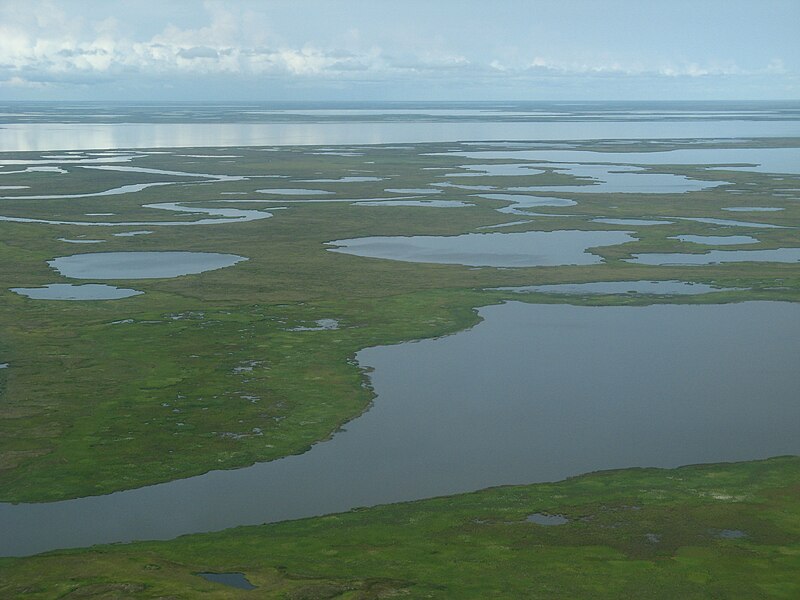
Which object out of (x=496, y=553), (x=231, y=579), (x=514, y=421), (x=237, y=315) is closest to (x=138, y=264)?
(x=237, y=315)

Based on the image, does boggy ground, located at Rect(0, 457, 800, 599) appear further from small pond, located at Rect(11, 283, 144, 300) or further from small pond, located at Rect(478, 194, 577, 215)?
small pond, located at Rect(478, 194, 577, 215)

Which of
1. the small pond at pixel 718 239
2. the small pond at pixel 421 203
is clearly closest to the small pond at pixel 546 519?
the small pond at pixel 718 239

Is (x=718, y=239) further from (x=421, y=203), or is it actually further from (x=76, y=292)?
(x=76, y=292)

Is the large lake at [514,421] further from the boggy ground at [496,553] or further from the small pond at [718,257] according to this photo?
the small pond at [718,257]

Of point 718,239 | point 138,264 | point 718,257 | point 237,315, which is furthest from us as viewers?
point 718,239

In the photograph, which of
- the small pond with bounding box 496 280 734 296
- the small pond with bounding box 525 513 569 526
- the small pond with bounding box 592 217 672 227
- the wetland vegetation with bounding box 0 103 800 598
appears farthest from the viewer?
the small pond with bounding box 592 217 672 227

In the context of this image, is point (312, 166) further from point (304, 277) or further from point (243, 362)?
point (243, 362)

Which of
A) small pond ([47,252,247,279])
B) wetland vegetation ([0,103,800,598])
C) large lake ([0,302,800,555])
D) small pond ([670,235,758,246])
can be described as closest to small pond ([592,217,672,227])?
wetland vegetation ([0,103,800,598])
